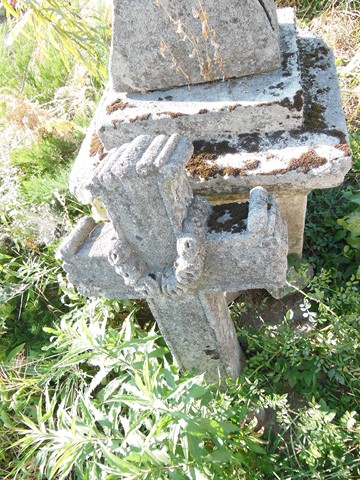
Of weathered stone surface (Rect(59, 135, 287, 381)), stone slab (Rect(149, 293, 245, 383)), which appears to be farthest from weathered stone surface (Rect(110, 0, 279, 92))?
stone slab (Rect(149, 293, 245, 383))

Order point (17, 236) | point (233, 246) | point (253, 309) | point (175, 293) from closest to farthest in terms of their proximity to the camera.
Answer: point (233, 246)
point (175, 293)
point (253, 309)
point (17, 236)

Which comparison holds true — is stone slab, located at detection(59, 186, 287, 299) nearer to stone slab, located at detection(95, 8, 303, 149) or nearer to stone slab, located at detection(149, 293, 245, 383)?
stone slab, located at detection(149, 293, 245, 383)

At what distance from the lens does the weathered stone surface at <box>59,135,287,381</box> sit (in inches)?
61.2

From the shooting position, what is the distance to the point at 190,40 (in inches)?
77.8

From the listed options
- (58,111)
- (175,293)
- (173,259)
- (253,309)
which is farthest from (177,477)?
(58,111)

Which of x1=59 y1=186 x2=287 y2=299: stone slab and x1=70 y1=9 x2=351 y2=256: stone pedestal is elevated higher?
x1=70 y1=9 x2=351 y2=256: stone pedestal

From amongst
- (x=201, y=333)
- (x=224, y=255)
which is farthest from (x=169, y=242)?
(x=201, y=333)

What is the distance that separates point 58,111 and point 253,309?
2.84 metres

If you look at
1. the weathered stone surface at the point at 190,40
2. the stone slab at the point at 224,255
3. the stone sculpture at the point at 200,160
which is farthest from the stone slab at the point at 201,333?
the weathered stone surface at the point at 190,40

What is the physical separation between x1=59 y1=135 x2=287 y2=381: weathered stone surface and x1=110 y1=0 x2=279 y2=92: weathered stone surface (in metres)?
0.60

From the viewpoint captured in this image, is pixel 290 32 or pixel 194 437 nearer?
pixel 194 437

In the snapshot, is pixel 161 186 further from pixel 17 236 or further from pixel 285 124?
pixel 17 236

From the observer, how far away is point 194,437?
171 centimetres

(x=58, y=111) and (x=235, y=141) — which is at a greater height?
(x=235, y=141)
